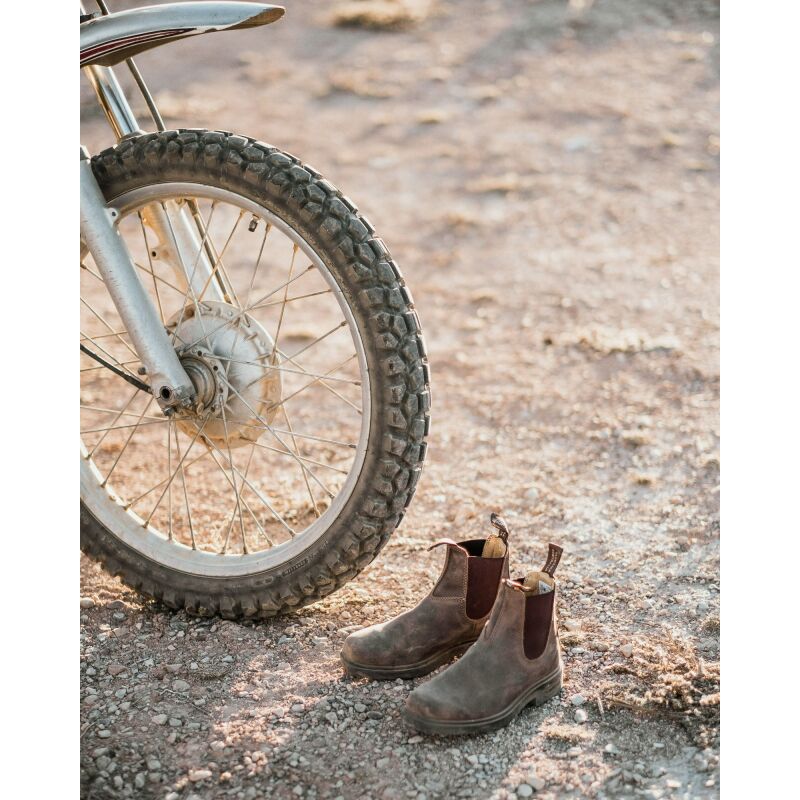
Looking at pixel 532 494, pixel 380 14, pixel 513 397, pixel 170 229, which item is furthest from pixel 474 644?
pixel 380 14

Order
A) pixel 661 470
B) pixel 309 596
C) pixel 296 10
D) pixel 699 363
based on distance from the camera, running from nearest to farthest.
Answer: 1. pixel 309 596
2. pixel 661 470
3. pixel 699 363
4. pixel 296 10

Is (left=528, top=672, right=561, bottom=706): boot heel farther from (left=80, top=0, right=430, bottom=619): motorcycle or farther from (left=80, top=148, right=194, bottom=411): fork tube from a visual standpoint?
(left=80, top=148, right=194, bottom=411): fork tube

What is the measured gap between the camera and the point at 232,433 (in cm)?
248

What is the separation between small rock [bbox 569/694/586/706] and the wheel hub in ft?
3.06

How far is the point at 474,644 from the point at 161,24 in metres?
1.47

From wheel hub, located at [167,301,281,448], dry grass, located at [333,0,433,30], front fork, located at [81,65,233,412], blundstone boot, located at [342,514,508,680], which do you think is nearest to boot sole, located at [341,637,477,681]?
blundstone boot, located at [342,514,508,680]

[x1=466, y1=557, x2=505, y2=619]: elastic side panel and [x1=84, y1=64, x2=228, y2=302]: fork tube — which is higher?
[x1=84, y1=64, x2=228, y2=302]: fork tube

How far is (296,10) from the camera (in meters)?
8.54

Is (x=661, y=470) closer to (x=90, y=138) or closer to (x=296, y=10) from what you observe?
(x=90, y=138)

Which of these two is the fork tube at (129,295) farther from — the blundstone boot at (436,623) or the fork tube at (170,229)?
the blundstone boot at (436,623)

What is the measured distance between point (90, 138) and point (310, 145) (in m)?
1.37

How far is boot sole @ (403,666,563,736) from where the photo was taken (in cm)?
205

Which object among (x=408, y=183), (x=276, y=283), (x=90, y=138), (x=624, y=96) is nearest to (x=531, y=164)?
(x=408, y=183)

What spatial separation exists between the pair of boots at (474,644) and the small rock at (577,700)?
4 cm
